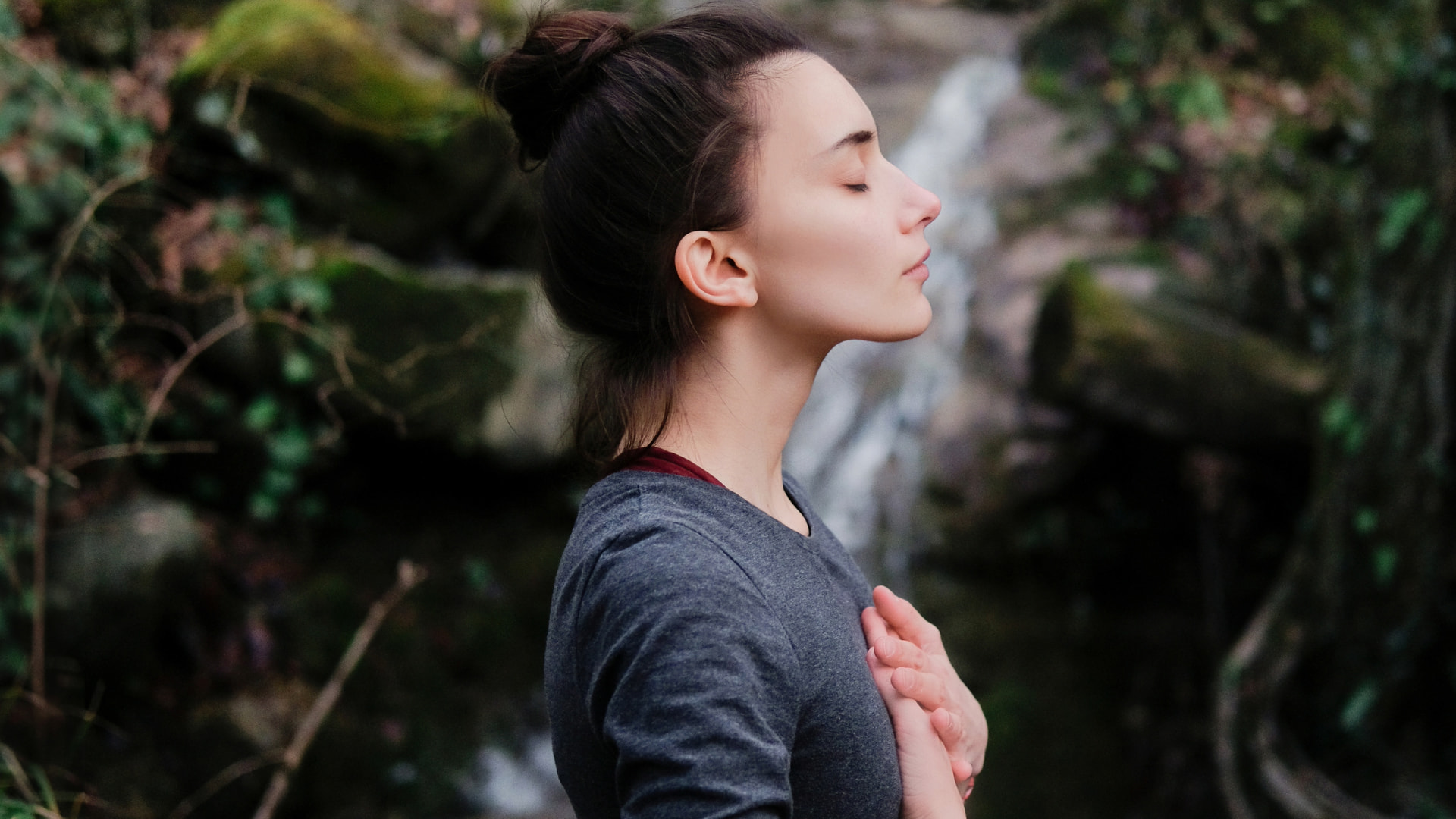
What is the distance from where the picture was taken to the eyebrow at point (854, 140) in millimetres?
1264

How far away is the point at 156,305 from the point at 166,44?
0.97m

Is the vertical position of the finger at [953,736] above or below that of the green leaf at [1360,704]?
above

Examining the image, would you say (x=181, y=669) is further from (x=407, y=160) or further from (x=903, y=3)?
(x=903, y=3)

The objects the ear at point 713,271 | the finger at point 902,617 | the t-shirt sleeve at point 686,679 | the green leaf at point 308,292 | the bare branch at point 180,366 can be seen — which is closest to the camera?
the t-shirt sleeve at point 686,679

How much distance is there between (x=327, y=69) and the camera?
414cm

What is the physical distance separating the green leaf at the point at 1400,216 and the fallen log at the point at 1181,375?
0.86m

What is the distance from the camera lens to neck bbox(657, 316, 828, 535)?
4.24 ft

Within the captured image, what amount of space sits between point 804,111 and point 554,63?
305 millimetres

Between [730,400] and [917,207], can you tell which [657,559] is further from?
[917,207]

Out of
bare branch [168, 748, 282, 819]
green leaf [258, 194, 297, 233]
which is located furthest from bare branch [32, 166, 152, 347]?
bare branch [168, 748, 282, 819]

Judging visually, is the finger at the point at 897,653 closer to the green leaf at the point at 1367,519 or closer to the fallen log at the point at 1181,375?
the green leaf at the point at 1367,519

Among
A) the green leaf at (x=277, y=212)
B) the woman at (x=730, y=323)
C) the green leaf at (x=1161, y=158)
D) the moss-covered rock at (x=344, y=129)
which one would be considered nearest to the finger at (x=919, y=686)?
the woman at (x=730, y=323)

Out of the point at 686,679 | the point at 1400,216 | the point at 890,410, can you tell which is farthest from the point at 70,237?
the point at 1400,216

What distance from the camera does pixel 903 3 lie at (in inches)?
349
